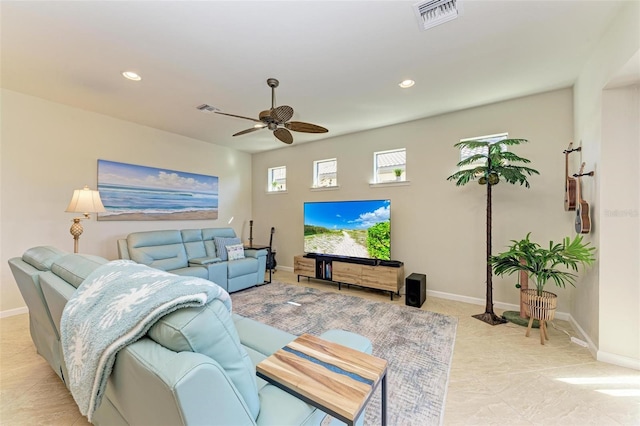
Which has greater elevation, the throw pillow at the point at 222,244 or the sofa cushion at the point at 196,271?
the throw pillow at the point at 222,244

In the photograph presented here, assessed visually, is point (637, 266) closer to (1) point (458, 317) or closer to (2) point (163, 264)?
(1) point (458, 317)

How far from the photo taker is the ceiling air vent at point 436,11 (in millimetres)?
1806

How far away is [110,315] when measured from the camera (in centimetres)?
86

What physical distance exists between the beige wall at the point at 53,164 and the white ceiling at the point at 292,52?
0.32 m

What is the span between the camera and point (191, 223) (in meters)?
4.98

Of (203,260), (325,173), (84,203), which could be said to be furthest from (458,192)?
(84,203)

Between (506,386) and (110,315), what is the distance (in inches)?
98.5

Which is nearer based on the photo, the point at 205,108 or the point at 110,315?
the point at 110,315

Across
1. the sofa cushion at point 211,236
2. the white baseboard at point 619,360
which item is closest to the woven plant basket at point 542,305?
the white baseboard at point 619,360

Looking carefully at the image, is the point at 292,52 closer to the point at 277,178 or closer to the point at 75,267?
the point at 75,267

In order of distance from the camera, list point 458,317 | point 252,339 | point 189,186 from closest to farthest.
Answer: point 252,339, point 458,317, point 189,186

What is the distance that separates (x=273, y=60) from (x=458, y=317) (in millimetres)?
3532

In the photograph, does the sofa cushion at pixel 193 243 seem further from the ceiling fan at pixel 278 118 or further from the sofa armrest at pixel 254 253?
the ceiling fan at pixel 278 118

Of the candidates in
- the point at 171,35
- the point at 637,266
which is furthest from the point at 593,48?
the point at 171,35
